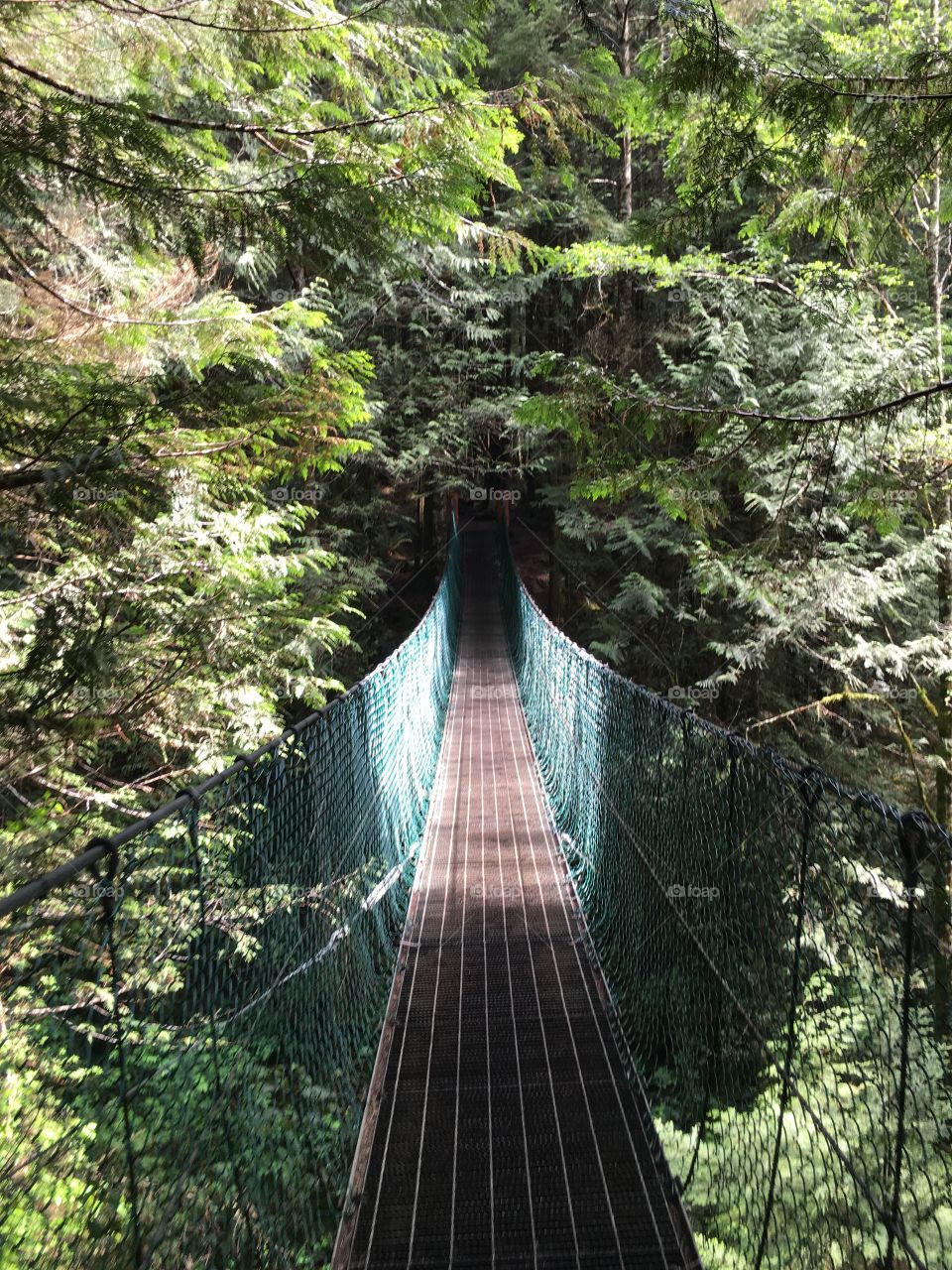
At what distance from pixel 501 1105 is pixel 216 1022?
47.3 inches

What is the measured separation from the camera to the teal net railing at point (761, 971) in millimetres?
1307

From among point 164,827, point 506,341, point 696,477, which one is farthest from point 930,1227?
point 506,341

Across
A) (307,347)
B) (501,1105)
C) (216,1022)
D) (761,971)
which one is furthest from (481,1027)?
(307,347)

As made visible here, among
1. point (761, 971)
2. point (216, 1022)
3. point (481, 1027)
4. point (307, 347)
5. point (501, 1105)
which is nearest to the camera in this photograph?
point (216, 1022)

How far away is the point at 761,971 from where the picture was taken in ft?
6.17

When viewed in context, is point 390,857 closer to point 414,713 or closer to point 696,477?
point 414,713

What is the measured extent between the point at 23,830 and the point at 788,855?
2338mm

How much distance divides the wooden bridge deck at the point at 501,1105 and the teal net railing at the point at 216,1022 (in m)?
0.12

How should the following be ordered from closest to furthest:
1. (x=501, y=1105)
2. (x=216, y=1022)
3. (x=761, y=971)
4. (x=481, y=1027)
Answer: (x=216, y=1022) → (x=761, y=971) → (x=501, y=1105) → (x=481, y=1027)

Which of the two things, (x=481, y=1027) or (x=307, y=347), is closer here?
(x=481, y=1027)

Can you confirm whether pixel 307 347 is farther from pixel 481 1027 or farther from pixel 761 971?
pixel 761 971

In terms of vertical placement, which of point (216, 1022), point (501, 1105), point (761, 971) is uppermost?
point (216, 1022)

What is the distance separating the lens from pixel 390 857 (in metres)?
3.65

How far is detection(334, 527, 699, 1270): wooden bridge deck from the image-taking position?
1.83 meters
